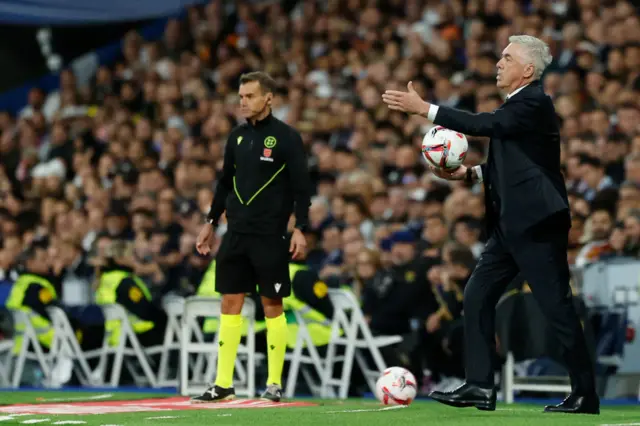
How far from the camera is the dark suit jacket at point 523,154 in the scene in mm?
7113

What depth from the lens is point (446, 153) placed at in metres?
7.45

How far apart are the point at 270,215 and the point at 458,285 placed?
302 cm

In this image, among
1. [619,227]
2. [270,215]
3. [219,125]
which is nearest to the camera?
[270,215]

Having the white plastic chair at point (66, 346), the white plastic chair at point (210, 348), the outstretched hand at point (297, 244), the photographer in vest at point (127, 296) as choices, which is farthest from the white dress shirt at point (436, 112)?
the white plastic chair at point (66, 346)

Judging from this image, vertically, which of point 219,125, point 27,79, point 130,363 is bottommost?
point 130,363

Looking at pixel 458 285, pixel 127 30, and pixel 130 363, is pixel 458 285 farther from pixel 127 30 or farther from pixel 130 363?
pixel 127 30

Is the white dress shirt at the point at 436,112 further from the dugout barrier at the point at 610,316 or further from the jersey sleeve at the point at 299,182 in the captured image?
the dugout barrier at the point at 610,316

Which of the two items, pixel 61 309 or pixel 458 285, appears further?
pixel 61 309

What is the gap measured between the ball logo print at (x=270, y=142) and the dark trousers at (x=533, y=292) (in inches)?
86.3

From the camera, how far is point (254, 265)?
29.5ft

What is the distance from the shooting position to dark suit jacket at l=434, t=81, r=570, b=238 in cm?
711

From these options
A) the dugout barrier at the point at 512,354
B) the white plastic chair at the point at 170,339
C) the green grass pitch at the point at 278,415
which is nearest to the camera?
the green grass pitch at the point at 278,415

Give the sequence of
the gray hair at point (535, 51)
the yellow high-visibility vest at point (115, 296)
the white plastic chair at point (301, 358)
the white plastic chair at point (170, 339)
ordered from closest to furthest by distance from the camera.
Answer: the gray hair at point (535, 51), the white plastic chair at point (301, 358), the white plastic chair at point (170, 339), the yellow high-visibility vest at point (115, 296)

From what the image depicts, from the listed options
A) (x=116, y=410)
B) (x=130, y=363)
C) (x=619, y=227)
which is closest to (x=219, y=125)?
(x=130, y=363)
